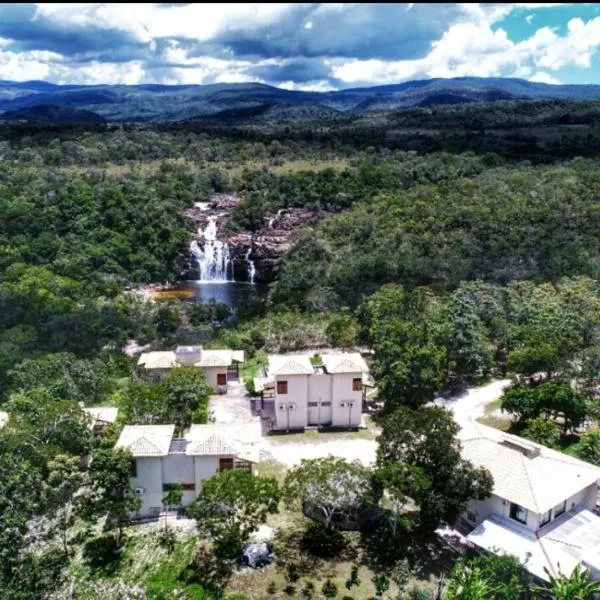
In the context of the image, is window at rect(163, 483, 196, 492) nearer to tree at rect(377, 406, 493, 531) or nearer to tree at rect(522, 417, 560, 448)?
tree at rect(377, 406, 493, 531)

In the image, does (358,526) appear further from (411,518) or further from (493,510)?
(493,510)

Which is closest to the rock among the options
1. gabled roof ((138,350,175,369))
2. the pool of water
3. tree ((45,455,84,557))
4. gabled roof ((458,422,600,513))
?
tree ((45,455,84,557))

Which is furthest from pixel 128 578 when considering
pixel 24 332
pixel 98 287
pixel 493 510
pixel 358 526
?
pixel 98 287

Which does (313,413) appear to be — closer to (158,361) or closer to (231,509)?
(158,361)

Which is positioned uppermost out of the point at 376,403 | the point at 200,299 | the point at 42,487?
the point at 42,487

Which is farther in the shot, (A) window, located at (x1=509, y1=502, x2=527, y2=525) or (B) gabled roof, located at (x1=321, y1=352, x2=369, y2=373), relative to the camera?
(B) gabled roof, located at (x1=321, y1=352, x2=369, y2=373)

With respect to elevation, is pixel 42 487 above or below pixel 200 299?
above
